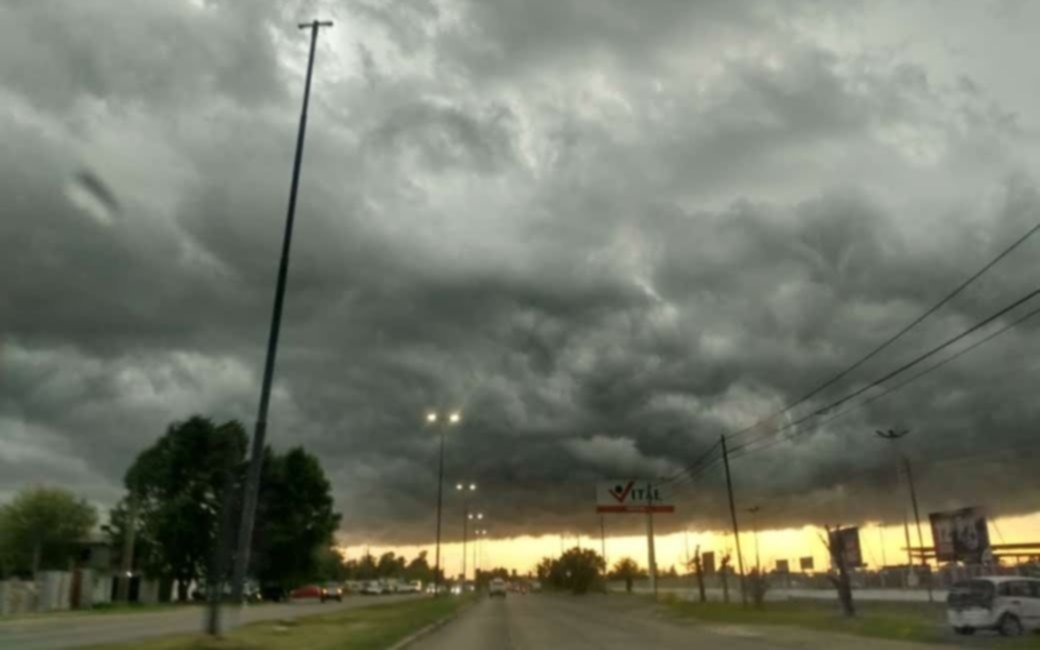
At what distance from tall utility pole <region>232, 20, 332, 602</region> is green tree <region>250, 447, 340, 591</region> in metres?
63.1

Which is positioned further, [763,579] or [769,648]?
[763,579]

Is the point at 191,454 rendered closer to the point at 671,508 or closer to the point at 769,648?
the point at 671,508

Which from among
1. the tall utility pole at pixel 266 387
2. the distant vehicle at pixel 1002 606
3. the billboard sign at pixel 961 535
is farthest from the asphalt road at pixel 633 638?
the billboard sign at pixel 961 535

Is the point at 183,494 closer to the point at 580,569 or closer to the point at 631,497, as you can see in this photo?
the point at 631,497

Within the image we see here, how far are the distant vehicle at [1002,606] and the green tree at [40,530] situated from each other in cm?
9153

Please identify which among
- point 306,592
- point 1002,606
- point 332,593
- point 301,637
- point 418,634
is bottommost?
point 418,634

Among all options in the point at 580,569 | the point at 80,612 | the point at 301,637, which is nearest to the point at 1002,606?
the point at 301,637

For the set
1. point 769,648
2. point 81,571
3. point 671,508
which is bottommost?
point 769,648

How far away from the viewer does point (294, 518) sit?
84938 mm

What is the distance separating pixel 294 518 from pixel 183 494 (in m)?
12.5

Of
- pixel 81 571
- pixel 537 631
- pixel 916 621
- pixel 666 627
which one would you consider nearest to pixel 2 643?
pixel 537 631

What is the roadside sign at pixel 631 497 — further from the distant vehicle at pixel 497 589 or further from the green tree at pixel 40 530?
the green tree at pixel 40 530

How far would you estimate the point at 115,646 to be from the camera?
69.1 feet

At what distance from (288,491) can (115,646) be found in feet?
217
